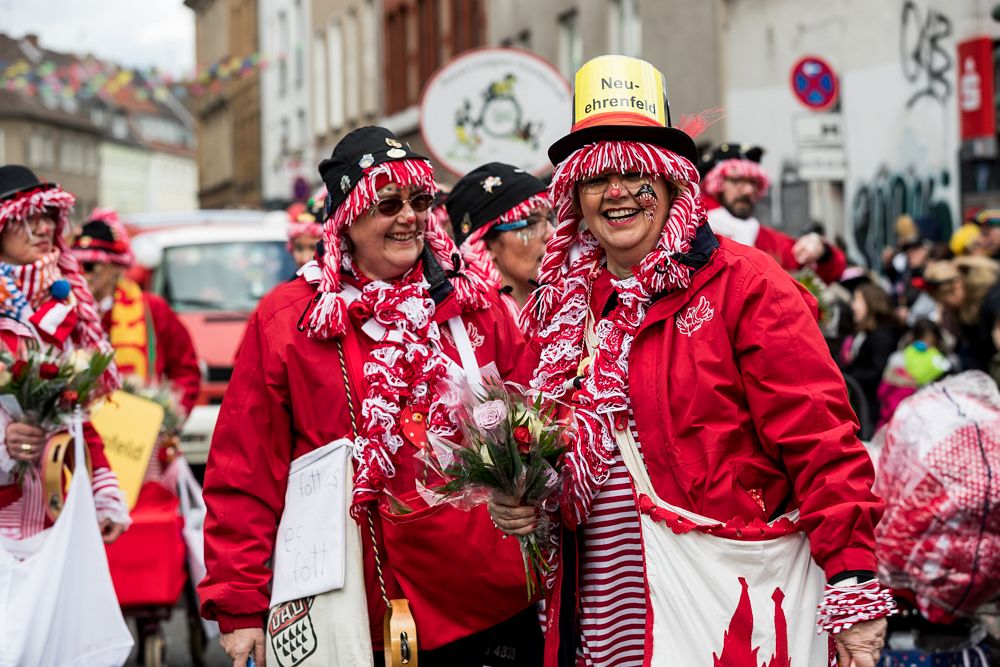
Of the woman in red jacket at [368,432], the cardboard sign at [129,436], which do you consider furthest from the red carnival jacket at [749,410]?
the cardboard sign at [129,436]

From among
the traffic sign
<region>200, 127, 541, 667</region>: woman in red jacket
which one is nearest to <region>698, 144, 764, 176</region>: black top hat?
<region>200, 127, 541, 667</region>: woman in red jacket

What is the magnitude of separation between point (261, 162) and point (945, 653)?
50659mm

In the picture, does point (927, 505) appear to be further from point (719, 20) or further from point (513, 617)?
point (719, 20)

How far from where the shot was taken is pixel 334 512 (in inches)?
171

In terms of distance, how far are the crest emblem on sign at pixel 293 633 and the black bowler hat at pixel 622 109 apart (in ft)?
4.71

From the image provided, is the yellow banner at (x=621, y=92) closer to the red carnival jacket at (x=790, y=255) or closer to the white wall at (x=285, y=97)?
the red carnival jacket at (x=790, y=255)

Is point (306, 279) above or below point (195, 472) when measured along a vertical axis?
above

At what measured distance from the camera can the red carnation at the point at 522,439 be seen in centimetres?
387

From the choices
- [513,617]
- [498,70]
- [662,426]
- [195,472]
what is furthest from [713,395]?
[195,472]

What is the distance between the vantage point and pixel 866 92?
53.6 ft

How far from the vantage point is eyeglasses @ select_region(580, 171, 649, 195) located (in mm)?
4023

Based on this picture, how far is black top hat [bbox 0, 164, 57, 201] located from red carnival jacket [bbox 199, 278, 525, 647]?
1846mm

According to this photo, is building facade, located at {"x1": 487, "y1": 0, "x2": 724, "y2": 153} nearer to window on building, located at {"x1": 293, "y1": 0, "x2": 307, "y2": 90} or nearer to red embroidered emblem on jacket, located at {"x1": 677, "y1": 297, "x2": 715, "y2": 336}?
red embroidered emblem on jacket, located at {"x1": 677, "y1": 297, "x2": 715, "y2": 336}

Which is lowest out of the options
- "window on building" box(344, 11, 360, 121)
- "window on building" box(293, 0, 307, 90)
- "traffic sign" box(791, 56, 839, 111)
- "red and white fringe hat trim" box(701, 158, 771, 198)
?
"red and white fringe hat trim" box(701, 158, 771, 198)
